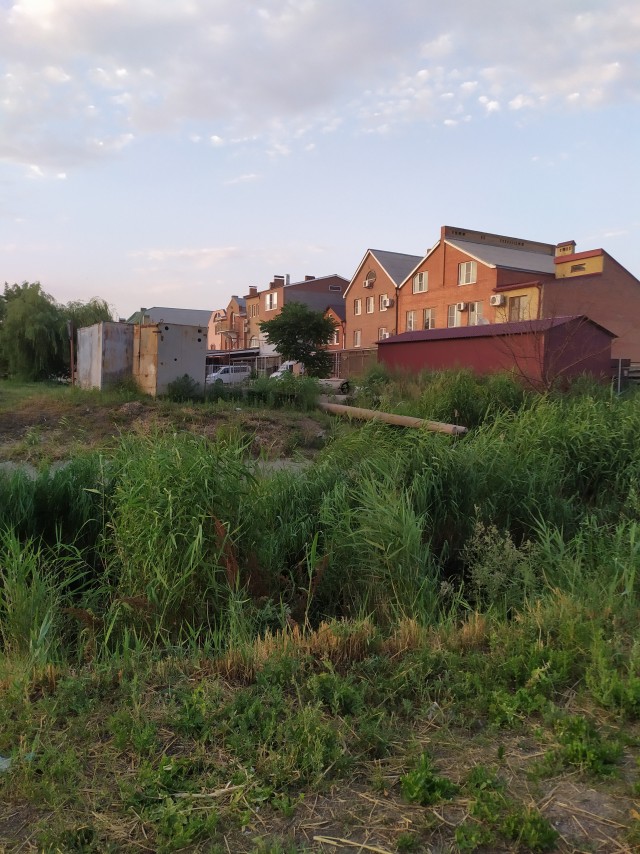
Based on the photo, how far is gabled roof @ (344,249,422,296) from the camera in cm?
4966

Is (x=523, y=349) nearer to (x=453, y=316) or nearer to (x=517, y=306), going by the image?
(x=517, y=306)

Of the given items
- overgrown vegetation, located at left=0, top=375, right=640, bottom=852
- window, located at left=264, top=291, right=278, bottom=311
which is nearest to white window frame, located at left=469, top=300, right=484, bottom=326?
window, located at left=264, top=291, right=278, bottom=311

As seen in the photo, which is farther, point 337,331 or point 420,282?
point 337,331

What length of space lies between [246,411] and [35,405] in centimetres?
545

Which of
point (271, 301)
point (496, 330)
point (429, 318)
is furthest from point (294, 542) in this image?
point (271, 301)

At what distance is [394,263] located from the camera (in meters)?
51.8

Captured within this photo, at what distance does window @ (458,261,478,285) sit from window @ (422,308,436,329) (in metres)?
3.27

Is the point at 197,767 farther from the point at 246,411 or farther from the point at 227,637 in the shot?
the point at 246,411

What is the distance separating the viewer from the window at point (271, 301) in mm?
66000

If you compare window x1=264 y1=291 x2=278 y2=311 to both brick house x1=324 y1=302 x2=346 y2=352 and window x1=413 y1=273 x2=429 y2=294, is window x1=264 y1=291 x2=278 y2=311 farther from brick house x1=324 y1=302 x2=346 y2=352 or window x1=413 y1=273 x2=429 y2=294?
window x1=413 y1=273 x2=429 y2=294

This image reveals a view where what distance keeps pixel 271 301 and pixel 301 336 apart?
2836 cm

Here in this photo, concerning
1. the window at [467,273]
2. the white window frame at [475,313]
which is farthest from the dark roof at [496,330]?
A: the window at [467,273]

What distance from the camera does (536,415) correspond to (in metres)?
9.59

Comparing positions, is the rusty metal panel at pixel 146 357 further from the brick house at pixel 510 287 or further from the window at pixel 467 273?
the window at pixel 467 273
